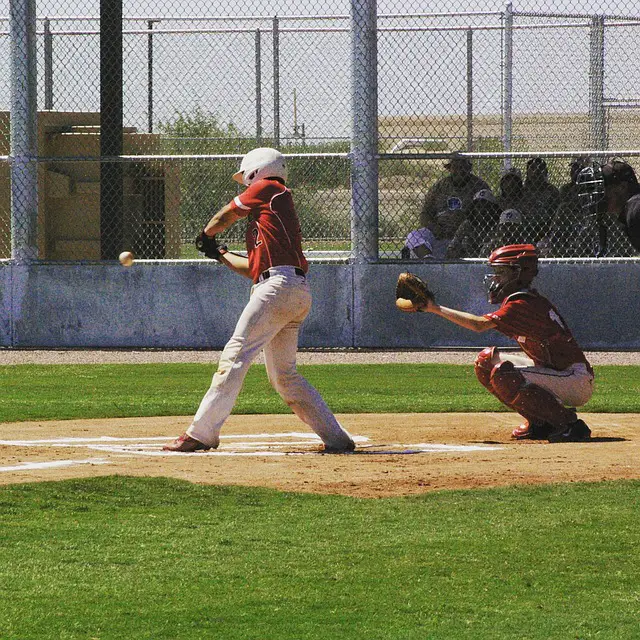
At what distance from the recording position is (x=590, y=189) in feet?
48.8

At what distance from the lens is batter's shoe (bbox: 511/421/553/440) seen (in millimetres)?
8805

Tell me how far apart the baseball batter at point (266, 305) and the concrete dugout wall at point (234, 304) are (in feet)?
22.4

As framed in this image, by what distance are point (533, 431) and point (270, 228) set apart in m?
2.27

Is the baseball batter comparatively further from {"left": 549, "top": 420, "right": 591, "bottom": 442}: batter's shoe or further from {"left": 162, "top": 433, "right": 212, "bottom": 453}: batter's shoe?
{"left": 549, "top": 420, "right": 591, "bottom": 442}: batter's shoe

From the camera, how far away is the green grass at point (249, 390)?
1060 centimetres

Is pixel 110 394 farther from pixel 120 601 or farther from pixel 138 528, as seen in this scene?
pixel 120 601

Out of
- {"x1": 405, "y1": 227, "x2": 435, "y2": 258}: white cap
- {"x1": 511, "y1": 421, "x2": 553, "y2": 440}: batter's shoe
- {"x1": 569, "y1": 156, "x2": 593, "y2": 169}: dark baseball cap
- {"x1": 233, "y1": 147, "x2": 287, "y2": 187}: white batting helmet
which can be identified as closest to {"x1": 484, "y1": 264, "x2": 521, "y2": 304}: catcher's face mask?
{"x1": 511, "y1": 421, "x2": 553, "y2": 440}: batter's shoe

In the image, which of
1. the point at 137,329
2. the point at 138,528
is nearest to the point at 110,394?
the point at 137,329

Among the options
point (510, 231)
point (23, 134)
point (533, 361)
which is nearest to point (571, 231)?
point (510, 231)

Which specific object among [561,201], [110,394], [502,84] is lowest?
[110,394]

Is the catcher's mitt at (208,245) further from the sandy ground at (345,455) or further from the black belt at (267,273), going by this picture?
the sandy ground at (345,455)

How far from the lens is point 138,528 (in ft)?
Result: 19.0

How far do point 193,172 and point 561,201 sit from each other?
19.5ft

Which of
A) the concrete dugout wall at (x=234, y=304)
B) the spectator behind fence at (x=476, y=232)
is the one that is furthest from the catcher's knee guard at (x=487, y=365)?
the spectator behind fence at (x=476, y=232)
